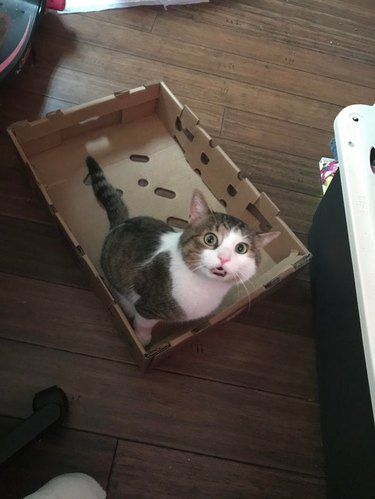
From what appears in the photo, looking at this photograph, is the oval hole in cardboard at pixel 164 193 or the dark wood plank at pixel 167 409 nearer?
the dark wood plank at pixel 167 409

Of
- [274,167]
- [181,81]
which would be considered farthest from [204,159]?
[181,81]

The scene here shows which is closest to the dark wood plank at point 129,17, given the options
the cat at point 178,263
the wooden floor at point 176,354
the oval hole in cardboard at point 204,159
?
the wooden floor at point 176,354

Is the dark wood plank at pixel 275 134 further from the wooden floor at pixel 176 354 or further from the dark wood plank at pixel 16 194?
the dark wood plank at pixel 16 194

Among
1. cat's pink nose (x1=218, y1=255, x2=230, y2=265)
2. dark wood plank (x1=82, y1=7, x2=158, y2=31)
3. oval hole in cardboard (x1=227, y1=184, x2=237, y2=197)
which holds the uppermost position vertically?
dark wood plank (x1=82, y1=7, x2=158, y2=31)

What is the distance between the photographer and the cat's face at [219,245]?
30.6 inches

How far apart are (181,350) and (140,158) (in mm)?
604

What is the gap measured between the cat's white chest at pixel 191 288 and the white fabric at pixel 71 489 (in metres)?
0.38

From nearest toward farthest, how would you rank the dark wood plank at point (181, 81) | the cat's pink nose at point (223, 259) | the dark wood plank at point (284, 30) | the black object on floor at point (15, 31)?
the cat's pink nose at point (223, 259), the black object on floor at point (15, 31), the dark wood plank at point (181, 81), the dark wood plank at point (284, 30)

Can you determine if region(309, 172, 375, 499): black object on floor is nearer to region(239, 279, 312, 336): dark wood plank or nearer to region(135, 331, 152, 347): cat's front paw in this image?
region(239, 279, 312, 336): dark wood plank

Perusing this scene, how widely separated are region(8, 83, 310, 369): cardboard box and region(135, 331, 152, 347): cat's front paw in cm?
4

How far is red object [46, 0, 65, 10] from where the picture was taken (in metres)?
1.46

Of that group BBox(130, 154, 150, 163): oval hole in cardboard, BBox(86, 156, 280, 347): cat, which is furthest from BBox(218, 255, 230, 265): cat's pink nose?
BBox(130, 154, 150, 163): oval hole in cardboard

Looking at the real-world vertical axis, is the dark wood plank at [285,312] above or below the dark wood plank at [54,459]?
above

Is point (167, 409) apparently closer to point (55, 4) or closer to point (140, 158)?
point (140, 158)
